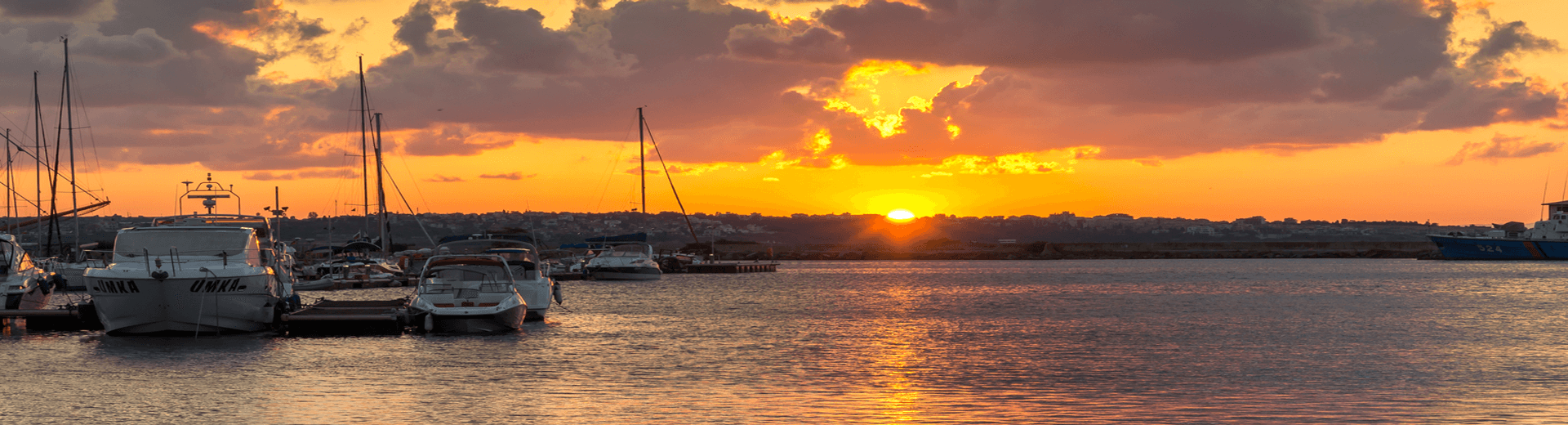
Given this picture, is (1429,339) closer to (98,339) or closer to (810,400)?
(810,400)

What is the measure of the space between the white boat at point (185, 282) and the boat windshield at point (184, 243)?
20mm

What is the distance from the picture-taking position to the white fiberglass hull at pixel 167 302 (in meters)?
30.2

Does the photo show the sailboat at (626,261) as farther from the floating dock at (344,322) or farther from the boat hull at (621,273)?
the floating dock at (344,322)

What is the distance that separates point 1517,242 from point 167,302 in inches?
5374

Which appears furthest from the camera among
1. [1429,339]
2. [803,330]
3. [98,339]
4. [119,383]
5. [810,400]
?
[803,330]

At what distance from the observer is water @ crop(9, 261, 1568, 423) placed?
60.1 ft

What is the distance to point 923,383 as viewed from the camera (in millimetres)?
22656

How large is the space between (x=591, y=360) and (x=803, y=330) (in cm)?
1155

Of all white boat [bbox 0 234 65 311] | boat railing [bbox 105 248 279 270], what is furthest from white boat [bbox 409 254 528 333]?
white boat [bbox 0 234 65 311]

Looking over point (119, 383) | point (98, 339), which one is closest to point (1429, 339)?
point (119, 383)

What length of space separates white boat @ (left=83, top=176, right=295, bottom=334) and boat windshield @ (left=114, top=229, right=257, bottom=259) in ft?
0.07

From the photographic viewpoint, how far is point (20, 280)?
39.5 metres

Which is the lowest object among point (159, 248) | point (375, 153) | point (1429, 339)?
point (1429, 339)

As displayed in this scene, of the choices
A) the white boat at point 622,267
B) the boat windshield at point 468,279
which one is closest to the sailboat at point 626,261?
the white boat at point 622,267
